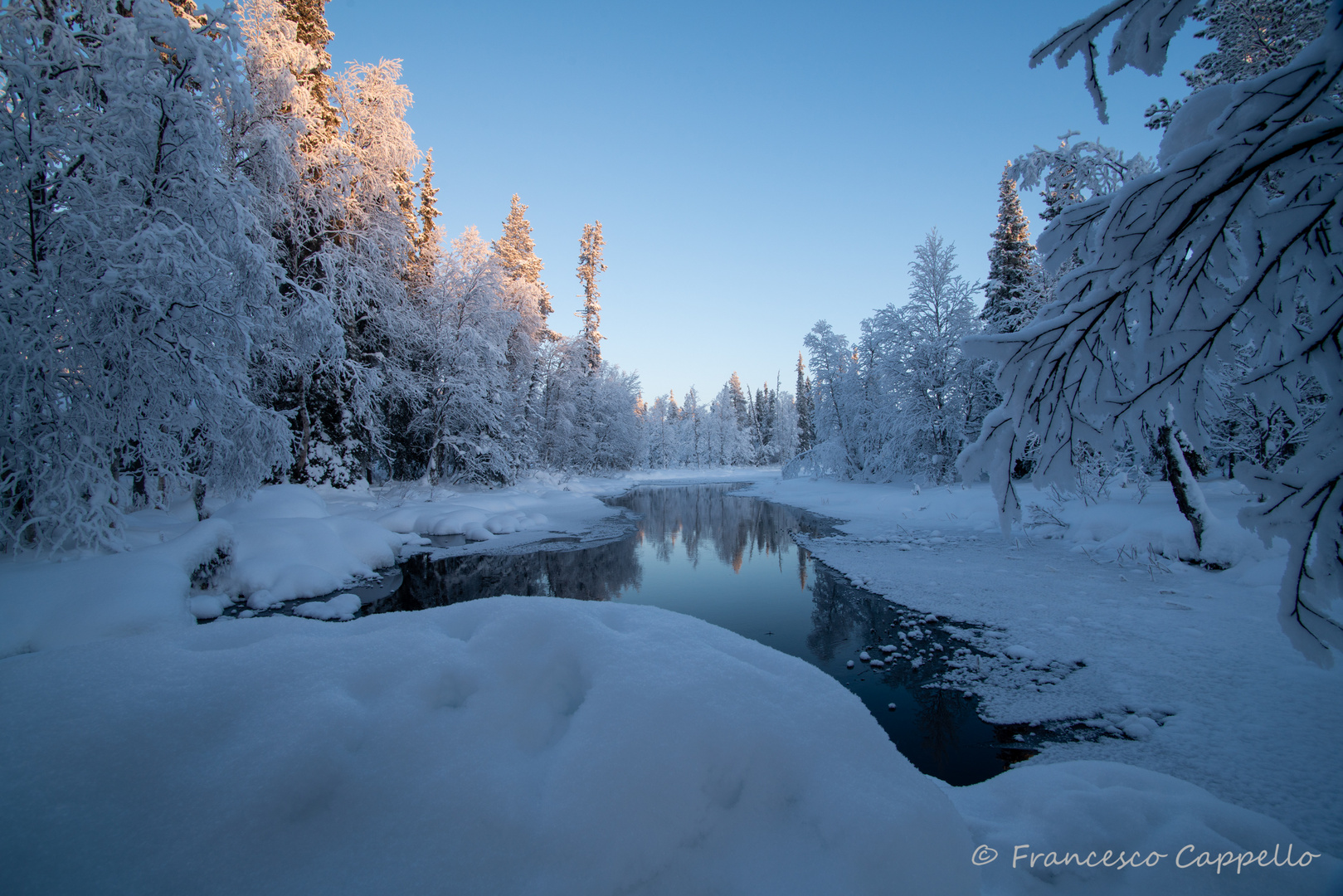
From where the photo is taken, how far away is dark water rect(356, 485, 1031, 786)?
418 cm

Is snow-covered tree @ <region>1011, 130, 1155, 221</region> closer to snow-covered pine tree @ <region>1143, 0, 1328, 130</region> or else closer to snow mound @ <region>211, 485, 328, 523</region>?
snow-covered pine tree @ <region>1143, 0, 1328, 130</region>

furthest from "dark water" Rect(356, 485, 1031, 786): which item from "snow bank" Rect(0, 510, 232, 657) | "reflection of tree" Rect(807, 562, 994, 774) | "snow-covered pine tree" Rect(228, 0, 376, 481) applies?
"snow-covered pine tree" Rect(228, 0, 376, 481)

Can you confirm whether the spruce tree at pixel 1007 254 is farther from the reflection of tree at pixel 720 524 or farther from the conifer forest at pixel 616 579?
the reflection of tree at pixel 720 524

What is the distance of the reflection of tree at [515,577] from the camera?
26.9ft

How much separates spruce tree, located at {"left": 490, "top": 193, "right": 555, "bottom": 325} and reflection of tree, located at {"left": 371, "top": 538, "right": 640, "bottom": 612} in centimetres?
1970

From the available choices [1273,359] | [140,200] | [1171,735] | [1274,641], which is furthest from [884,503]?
[140,200]

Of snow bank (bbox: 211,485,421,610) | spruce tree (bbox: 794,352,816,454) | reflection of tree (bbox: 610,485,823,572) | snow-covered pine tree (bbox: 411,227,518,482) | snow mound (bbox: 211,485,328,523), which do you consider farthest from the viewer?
spruce tree (bbox: 794,352,816,454)

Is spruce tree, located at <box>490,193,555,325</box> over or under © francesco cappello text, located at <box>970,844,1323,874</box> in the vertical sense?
over

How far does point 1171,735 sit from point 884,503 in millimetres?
15407

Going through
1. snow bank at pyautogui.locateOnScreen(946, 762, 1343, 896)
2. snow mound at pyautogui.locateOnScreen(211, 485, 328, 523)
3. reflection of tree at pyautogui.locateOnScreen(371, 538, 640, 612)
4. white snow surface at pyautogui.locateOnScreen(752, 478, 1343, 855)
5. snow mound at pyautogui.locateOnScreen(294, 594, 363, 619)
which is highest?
snow mound at pyautogui.locateOnScreen(211, 485, 328, 523)

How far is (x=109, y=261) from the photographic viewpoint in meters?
6.50

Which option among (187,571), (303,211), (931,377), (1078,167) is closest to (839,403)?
(931,377)

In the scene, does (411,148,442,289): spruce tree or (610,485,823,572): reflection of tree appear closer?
(610,485,823,572): reflection of tree

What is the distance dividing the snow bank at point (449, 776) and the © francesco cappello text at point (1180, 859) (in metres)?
0.65
